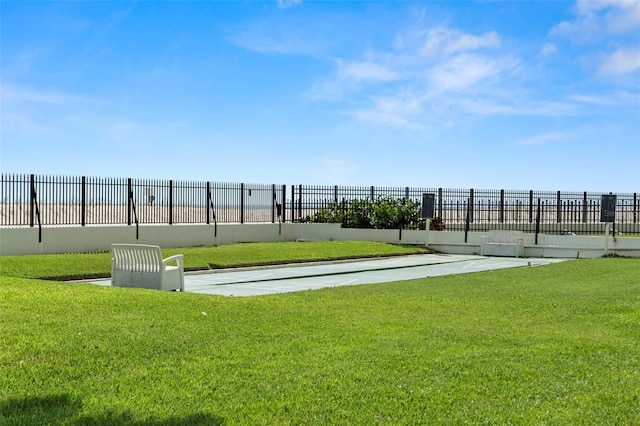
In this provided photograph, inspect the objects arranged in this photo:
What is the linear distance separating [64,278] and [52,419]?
39.3 feet

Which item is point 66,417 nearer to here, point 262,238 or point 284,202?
point 262,238

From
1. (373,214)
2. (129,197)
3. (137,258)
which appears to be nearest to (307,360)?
(137,258)

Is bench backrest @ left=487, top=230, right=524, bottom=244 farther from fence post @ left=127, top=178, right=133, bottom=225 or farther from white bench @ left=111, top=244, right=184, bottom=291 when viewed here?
white bench @ left=111, top=244, right=184, bottom=291

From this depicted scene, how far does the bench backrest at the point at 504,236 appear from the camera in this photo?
26.5 metres

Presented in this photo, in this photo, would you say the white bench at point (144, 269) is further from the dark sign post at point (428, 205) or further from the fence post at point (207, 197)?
the dark sign post at point (428, 205)

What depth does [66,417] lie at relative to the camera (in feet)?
16.8

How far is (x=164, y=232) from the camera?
1000 inches

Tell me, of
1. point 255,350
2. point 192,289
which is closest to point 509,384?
point 255,350

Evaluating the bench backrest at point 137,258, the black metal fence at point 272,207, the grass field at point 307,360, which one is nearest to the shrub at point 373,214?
the black metal fence at point 272,207

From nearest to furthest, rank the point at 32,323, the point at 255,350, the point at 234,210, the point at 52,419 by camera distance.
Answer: the point at 52,419
the point at 255,350
the point at 32,323
the point at 234,210

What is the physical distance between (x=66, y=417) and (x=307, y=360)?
2.48 metres

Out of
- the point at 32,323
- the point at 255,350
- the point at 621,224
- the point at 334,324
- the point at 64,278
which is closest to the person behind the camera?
the point at 255,350

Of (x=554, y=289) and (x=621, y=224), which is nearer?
(x=554, y=289)

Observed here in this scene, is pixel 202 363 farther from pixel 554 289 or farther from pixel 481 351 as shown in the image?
pixel 554 289
